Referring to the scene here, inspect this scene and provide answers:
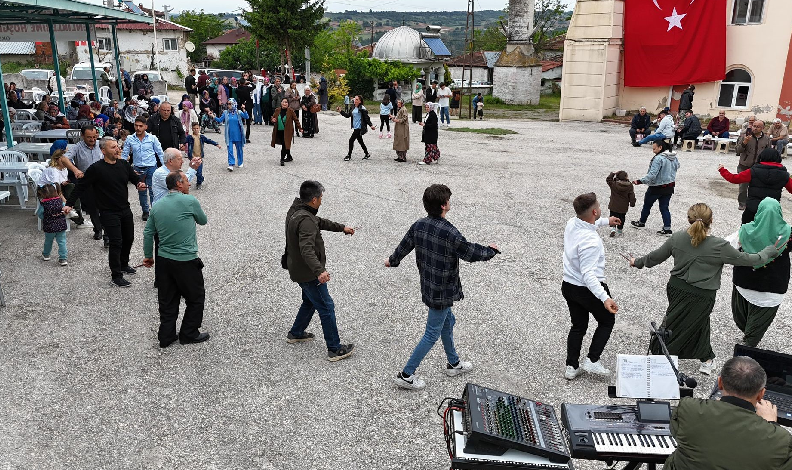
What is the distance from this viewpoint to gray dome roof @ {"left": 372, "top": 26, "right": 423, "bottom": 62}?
4669cm

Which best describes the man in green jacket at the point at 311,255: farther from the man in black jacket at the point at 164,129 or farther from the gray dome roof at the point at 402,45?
the gray dome roof at the point at 402,45

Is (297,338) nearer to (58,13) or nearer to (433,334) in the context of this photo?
(433,334)

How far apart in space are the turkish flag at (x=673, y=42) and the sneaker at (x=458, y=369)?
2278cm

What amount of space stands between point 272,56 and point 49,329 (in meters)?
54.6

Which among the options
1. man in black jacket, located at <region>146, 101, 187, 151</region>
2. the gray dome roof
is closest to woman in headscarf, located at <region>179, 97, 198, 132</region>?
man in black jacket, located at <region>146, 101, 187, 151</region>

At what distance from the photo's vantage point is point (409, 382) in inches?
209

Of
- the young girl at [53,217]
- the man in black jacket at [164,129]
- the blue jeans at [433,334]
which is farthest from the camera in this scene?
the man in black jacket at [164,129]

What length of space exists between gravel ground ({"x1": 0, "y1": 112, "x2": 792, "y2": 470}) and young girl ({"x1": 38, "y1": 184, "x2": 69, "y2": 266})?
0.29 meters

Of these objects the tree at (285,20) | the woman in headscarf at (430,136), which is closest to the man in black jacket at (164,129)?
the woman in headscarf at (430,136)

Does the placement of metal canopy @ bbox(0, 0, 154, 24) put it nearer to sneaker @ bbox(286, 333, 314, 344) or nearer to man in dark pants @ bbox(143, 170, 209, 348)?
man in dark pants @ bbox(143, 170, 209, 348)

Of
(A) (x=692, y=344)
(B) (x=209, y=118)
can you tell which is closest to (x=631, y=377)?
(A) (x=692, y=344)

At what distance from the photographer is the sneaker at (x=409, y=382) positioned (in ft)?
17.4

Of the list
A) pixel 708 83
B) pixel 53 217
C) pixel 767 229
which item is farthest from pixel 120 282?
pixel 708 83

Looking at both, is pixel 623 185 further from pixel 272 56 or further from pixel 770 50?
pixel 272 56
